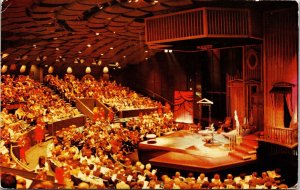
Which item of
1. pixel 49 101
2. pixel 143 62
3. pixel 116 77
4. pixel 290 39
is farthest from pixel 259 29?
pixel 116 77

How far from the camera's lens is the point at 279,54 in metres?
11.5

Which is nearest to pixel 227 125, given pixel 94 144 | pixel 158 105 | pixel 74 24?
pixel 158 105

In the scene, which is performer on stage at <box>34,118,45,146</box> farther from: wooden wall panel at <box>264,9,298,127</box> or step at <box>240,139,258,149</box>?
wooden wall panel at <box>264,9,298,127</box>

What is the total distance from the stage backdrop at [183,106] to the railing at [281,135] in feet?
25.7

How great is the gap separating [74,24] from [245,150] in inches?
272

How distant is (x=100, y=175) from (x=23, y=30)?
248 inches

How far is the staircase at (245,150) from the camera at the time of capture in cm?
1104

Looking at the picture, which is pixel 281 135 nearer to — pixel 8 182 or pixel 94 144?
pixel 94 144

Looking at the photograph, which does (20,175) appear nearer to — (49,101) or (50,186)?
(50,186)

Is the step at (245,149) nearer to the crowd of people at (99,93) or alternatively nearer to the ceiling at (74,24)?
the ceiling at (74,24)

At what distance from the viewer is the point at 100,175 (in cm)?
838

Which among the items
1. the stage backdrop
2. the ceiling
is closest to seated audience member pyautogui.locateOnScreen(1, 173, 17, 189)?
the ceiling

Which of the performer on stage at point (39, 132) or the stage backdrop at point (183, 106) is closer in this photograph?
the performer on stage at point (39, 132)

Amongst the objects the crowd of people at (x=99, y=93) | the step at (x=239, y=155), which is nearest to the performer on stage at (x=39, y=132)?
the crowd of people at (x=99, y=93)
